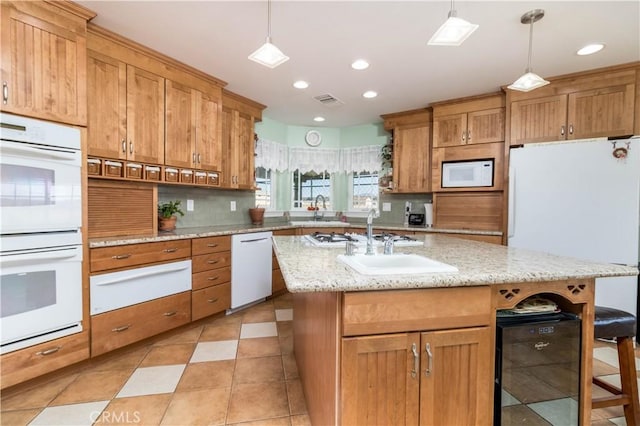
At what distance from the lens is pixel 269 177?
4.48 m

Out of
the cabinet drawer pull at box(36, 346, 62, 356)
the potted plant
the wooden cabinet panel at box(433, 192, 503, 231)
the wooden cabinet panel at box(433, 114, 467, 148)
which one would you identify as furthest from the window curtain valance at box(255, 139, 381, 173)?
the cabinet drawer pull at box(36, 346, 62, 356)

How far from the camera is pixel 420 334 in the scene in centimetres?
113

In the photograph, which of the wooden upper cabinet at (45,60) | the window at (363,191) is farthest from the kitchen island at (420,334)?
the window at (363,191)

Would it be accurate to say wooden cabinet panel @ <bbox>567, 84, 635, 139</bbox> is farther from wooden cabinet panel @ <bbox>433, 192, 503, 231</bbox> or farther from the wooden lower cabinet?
the wooden lower cabinet

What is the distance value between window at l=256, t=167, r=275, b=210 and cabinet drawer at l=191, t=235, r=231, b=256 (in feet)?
4.55

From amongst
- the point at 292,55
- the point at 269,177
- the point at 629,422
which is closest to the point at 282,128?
the point at 269,177

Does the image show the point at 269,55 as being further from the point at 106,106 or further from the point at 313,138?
the point at 313,138

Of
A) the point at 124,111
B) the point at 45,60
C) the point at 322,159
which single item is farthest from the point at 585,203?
the point at 45,60

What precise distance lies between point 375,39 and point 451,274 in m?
1.95

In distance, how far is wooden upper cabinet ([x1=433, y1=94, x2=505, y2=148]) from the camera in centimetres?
329

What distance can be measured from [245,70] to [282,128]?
178 cm

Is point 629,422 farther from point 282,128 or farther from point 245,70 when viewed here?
point 282,128

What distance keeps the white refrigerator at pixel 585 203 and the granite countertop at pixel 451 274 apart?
145 centimetres

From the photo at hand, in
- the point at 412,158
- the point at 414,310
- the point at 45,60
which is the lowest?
the point at 414,310
